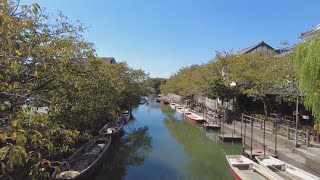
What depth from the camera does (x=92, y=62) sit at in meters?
14.5

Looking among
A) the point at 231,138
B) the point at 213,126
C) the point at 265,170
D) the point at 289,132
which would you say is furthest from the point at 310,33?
the point at 213,126

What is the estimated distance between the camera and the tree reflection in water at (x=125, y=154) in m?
→ 19.2

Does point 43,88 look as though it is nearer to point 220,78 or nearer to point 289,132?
point 289,132

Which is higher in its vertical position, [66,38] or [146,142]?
[66,38]

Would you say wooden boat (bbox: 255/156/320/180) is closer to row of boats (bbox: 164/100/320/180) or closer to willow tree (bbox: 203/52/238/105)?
row of boats (bbox: 164/100/320/180)

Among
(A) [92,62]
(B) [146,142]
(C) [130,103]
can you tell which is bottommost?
(B) [146,142]

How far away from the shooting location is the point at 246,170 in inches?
672

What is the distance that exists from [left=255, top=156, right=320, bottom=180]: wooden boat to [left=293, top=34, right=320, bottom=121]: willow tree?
2698 mm

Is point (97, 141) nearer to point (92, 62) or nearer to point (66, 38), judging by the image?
point (92, 62)

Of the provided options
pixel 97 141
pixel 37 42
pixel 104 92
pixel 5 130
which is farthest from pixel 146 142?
pixel 5 130

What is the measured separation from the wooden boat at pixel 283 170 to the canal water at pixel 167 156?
7.91 feet

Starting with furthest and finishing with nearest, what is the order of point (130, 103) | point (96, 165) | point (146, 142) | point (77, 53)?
point (130, 103), point (146, 142), point (96, 165), point (77, 53)

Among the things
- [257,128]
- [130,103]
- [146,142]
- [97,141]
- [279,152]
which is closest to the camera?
[279,152]

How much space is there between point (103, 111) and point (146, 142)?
12.4m
